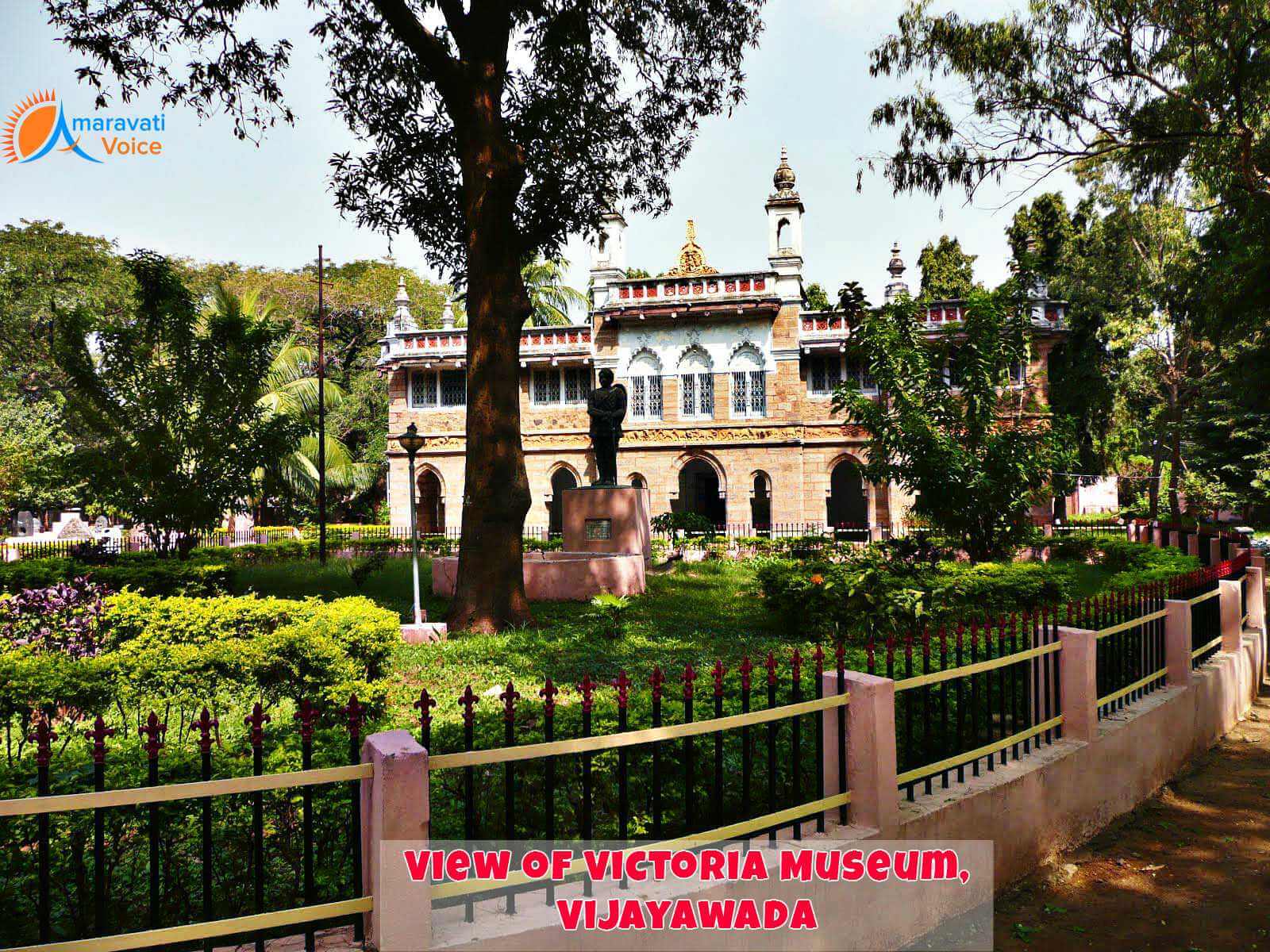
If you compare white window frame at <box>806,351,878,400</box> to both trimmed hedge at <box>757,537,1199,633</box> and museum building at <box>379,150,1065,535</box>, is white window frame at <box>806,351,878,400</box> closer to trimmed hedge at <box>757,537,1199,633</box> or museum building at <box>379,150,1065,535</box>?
museum building at <box>379,150,1065,535</box>

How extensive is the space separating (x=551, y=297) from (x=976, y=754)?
113 feet

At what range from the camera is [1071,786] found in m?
5.34

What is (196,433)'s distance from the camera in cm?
1391

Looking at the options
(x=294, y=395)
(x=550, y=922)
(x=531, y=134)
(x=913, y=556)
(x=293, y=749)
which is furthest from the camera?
(x=294, y=395)

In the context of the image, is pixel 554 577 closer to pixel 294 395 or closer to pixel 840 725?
pixel 840 725

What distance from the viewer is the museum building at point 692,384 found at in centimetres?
2859

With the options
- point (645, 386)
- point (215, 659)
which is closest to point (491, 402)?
point (215, 659)

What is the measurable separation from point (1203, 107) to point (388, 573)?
1585 cm

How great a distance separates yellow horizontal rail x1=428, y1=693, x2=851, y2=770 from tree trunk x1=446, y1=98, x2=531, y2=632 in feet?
25.0

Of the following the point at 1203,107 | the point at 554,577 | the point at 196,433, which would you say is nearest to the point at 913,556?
the point at 554,577

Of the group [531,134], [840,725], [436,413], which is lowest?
[840,725]

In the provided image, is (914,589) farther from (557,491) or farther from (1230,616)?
(557,491)

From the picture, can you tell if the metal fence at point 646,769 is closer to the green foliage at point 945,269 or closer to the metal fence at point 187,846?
the metal fence at point 187,846

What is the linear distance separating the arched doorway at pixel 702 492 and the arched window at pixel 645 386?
2.38 m
